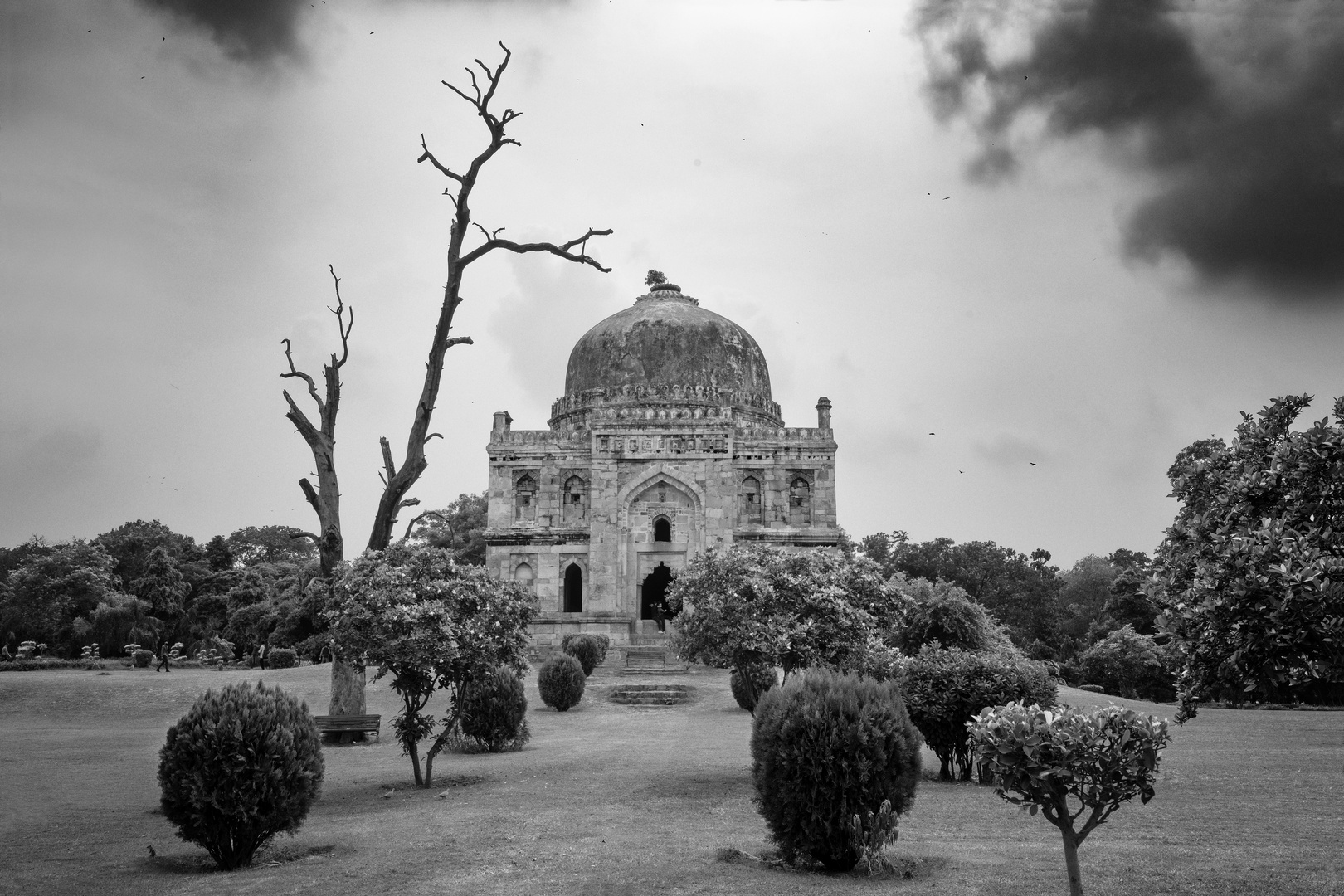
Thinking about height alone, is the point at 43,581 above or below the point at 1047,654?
above

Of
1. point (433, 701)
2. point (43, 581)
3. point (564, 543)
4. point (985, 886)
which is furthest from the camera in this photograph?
point (43, 581)

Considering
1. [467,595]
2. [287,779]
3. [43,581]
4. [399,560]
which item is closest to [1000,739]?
[287,779]

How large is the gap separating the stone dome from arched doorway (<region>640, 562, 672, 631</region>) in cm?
669

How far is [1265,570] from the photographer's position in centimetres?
689

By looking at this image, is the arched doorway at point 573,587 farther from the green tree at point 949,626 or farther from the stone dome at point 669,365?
the green tree at point 949,626

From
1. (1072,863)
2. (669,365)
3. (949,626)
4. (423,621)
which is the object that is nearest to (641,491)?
(669,365)

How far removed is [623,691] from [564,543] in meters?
11.7

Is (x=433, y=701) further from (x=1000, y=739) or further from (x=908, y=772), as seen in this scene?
(x=1000, y=739)

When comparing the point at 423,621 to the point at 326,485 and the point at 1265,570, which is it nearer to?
the point at 326,485

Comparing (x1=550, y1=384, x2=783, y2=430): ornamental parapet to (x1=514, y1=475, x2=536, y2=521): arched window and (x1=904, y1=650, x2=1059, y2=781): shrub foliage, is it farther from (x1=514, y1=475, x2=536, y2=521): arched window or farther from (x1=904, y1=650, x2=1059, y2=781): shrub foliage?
(x1=904, y1=650, x2=1059, y2=781): shrub foliage

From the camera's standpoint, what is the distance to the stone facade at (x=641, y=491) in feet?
123

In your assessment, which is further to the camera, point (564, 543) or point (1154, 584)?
point (564, 543)

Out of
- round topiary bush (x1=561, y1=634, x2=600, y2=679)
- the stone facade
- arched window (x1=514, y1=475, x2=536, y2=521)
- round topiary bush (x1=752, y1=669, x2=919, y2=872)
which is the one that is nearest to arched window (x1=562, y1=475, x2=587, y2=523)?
the stone facade

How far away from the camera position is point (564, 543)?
38438mm
